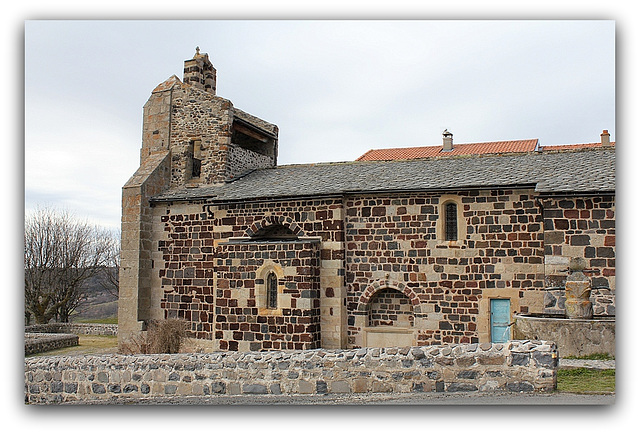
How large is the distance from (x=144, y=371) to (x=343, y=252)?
6.14 metres

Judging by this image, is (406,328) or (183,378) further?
(406,328)

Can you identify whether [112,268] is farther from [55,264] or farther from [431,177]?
[431,177]

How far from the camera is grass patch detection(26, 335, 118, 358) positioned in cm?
1669

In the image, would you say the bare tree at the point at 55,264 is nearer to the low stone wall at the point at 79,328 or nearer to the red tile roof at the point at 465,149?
the low stone wall at the point at 79,328

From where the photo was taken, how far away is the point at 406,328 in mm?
12648

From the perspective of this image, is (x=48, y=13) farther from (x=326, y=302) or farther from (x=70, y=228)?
(x=70, y=228)

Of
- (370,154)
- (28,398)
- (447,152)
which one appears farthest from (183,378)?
(370,154)

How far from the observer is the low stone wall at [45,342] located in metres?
17.2

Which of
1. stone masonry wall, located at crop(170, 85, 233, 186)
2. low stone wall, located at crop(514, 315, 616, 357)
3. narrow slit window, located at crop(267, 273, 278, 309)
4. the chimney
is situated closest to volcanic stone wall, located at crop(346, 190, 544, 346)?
narrow slit window, located at crop(267, 273, 278, 309)

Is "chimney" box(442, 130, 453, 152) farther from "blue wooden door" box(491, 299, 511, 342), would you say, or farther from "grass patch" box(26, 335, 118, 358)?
"grass patch" box(26, 335, 118, 358)

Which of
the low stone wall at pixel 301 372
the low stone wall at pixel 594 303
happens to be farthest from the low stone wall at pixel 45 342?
the low stone wall at pixel 594 303

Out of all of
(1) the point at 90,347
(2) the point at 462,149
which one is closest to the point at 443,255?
(1) the point at 90,347

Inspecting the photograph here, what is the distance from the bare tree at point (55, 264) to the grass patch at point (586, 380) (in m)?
18.0

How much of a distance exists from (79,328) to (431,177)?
17522 millimetres
